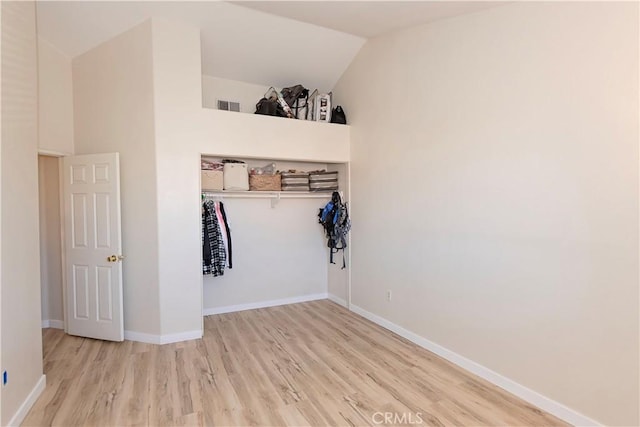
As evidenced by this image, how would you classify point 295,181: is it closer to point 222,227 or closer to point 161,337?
point 222,227

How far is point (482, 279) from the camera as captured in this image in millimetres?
2895

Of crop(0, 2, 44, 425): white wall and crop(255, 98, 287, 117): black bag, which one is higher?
crop(255, 98, 287, 117): black bag

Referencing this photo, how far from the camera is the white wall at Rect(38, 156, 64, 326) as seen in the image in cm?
403

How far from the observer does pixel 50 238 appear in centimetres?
407

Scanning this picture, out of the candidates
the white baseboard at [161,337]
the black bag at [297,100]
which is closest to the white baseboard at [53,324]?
the white baseboard at [161,337]

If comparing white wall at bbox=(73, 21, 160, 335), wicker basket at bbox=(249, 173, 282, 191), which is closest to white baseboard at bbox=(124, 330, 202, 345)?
white wall at bbox=(73, 21, 160, 335)

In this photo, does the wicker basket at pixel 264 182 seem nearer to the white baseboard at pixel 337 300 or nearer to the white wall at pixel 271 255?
the white wall at pixel 271 255

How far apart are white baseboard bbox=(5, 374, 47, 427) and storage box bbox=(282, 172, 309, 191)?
3134mm

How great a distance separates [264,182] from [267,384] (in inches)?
99.8

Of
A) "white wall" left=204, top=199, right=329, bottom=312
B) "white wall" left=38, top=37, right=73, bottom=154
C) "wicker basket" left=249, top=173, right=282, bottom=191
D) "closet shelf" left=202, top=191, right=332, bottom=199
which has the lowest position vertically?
"white wall" left=204, top=199, right=329, bottom=312

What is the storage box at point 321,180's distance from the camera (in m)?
4.80

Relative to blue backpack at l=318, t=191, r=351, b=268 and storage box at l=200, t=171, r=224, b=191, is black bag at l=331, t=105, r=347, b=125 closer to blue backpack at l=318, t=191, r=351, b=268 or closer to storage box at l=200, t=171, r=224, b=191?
blue backpack at l=318, t=191, r=351, b=268

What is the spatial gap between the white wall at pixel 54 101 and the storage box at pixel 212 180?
147cm

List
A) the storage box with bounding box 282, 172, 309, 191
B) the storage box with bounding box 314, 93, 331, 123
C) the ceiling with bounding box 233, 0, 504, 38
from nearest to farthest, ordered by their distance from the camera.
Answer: the ceiling with bounding box 233, 0, 504, 38, the storage box with bounding box 314, 93, 331, 123, the storage box with bounding box 282, 172, 309, 191
